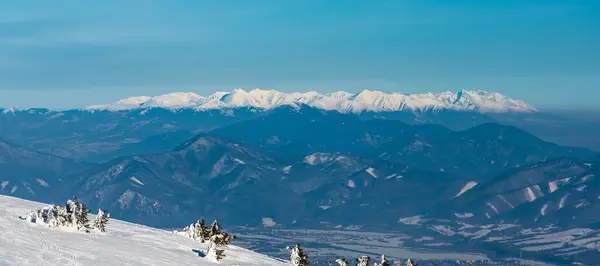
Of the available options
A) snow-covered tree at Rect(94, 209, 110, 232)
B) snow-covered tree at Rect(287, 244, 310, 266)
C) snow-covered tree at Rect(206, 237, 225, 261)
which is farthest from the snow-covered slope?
snow-covered tree at Rect(287, 244, 310, 266)

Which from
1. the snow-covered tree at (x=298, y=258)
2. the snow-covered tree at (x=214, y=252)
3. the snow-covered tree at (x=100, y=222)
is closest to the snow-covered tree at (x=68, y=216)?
the snow-covered tree at (x=100, y=222)

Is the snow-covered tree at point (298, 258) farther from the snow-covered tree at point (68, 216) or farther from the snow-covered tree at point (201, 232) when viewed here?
the snow-covered tree at point (68, 216)

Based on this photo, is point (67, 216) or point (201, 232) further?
point (201, 232)

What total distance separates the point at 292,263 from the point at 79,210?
25507mm

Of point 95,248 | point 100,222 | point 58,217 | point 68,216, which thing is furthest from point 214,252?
point 58,217

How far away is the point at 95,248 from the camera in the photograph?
293 ft

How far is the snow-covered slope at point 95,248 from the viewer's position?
7925 centimetres

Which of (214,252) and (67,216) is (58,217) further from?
(214,252)

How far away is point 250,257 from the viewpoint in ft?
346

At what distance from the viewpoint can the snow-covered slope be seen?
260 ft

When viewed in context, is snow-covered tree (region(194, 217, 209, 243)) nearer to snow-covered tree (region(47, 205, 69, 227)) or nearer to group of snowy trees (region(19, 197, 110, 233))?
group of snowy trees (region(19, 197, 110, 233))

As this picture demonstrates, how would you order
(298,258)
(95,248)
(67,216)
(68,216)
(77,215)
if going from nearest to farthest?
(95,248) < (298,258) < (67,216) < (68,216) < (77,215)

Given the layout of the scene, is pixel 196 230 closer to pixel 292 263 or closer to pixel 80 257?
pixel 292 263

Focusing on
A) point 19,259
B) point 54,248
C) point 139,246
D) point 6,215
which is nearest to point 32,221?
point 6,215
